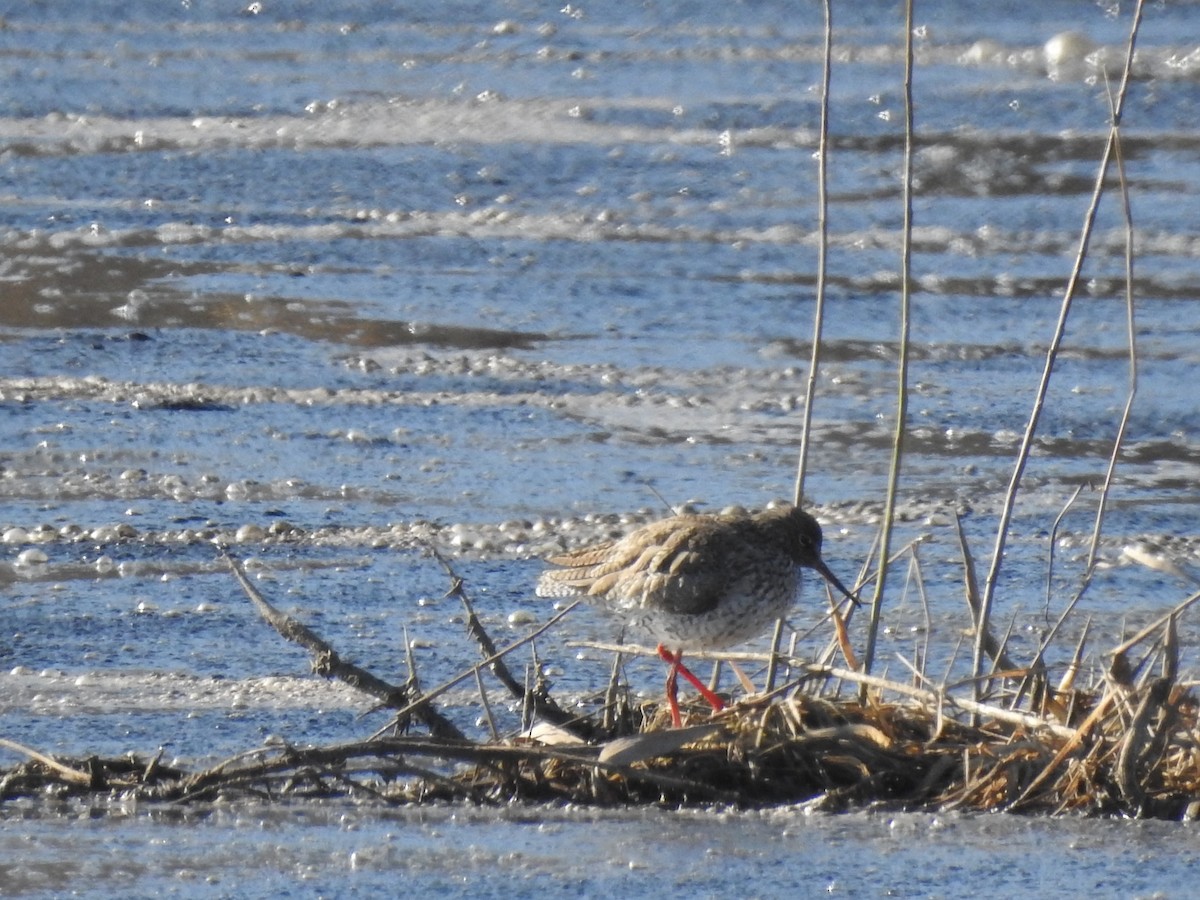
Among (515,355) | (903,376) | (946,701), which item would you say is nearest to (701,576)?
(903,376)

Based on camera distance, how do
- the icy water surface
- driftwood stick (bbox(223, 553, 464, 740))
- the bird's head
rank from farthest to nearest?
1. the bird's head
2. the icy water surface
3. driftwood stick (bbox(223, 553, 464, 740))

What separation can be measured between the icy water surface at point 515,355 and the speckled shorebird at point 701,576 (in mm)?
267

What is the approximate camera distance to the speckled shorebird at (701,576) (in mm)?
5309

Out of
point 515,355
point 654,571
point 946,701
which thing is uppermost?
point 515,355

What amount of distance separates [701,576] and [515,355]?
3508 millimetres

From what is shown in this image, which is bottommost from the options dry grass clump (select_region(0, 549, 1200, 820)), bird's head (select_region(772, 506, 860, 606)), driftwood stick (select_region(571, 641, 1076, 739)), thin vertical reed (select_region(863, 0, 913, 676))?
dry grass clump (select_region(0, 549, 1200, 820))

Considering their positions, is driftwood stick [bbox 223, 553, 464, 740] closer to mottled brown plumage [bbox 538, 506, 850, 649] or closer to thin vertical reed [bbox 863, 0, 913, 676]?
mottled brown plumage [bbox 538, 506, 850, 649]

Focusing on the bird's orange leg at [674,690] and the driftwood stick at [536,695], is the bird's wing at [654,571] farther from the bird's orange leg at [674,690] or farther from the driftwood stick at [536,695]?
the driftwood stick at [536,695]

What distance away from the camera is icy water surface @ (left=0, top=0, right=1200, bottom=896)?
5012mm

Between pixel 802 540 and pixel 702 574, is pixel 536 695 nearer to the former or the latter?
pixel 702 574

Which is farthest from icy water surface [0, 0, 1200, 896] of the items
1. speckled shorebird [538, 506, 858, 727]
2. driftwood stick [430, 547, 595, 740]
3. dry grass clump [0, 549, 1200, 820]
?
driftwood stick [430, 547, 595, 740]

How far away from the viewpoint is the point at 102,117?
42.2 feet

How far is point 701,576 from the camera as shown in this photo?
5.33m

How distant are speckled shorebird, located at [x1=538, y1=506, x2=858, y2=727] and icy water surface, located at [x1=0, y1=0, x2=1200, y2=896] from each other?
267 mm
